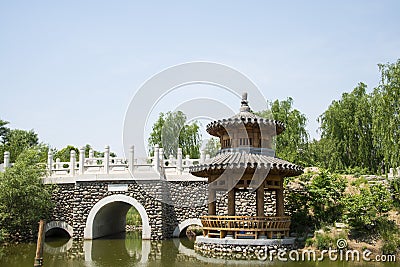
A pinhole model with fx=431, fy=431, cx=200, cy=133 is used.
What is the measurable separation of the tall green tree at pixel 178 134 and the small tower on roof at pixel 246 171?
13386mm

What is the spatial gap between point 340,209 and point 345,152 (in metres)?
8.51

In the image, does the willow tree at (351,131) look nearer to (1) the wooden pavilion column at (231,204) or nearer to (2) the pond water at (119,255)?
(2) the pond water at (119,255)

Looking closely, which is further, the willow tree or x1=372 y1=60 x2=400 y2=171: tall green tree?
the willow tree

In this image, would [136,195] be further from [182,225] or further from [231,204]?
[231,204]

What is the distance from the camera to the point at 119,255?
12.0 meters

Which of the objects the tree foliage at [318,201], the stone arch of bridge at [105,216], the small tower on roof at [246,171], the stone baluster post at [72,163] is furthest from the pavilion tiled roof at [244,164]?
the stone baluster post at [72,163]

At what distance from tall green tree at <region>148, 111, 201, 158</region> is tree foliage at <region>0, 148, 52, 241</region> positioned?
1034cm

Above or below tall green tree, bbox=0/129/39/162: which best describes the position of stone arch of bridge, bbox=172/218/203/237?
below

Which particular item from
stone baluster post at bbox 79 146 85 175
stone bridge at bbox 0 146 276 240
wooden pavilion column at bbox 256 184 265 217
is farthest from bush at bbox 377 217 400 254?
stone baluster post at bbox 79 146 85 175

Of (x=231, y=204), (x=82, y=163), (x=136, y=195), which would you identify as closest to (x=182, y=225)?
(x=136, y=195)

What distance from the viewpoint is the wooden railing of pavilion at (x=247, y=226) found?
11.5 metres

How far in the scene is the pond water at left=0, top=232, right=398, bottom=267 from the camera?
1020 cm

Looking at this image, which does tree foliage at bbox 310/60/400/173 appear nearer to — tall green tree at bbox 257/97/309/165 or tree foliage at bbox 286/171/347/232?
tall green tree at bbox 257/97/309/165

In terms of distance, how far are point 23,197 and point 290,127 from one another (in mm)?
13942
